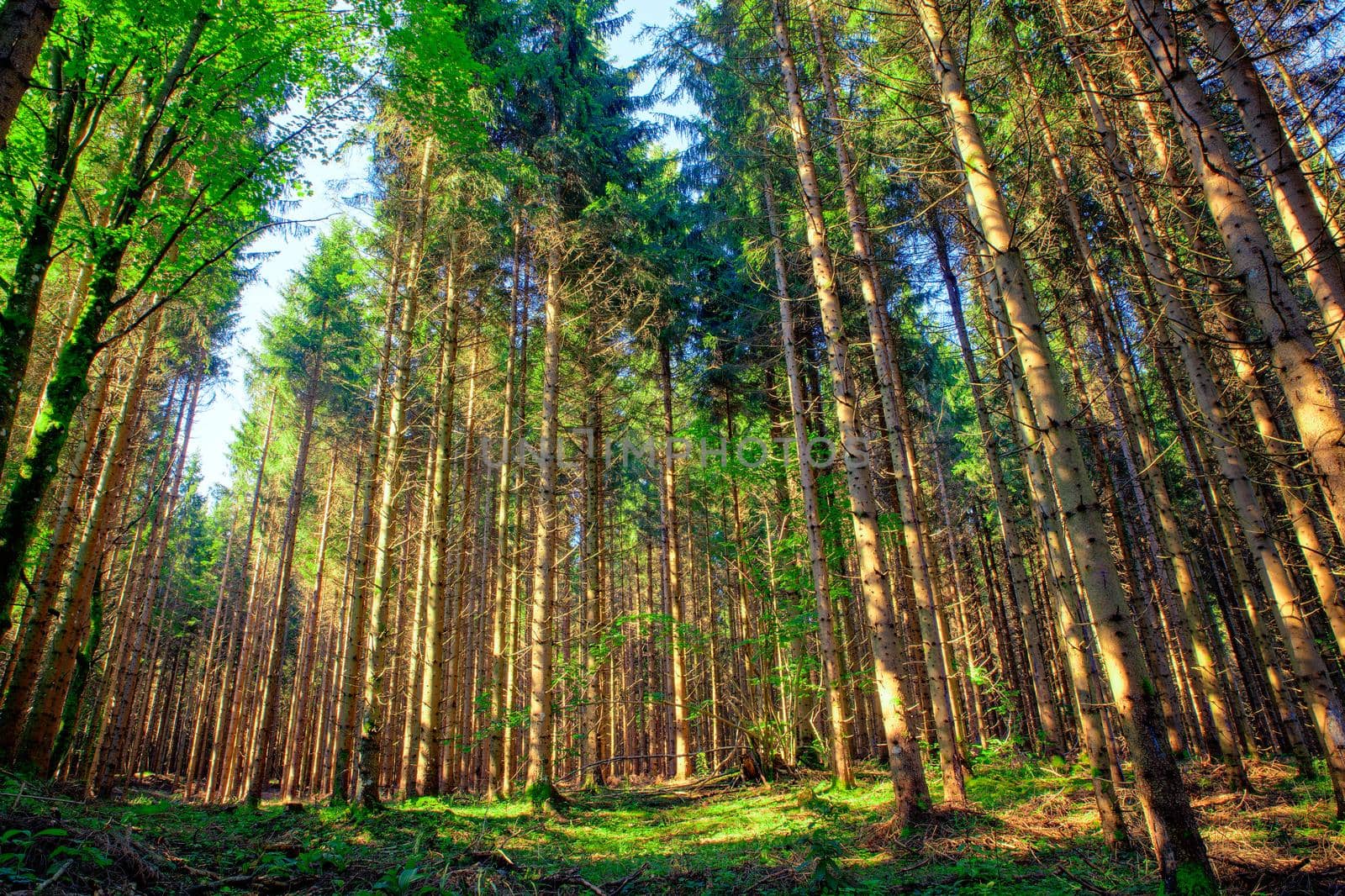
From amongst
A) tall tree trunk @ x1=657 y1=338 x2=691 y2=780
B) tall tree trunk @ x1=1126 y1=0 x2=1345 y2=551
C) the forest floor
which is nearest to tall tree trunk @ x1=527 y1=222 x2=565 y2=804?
the forest floor

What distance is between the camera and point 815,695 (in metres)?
13.6

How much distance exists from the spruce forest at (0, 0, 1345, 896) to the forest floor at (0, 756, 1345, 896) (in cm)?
8

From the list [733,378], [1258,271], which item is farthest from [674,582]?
[1258,271]

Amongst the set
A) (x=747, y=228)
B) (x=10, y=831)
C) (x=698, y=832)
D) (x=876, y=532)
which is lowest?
(x=698, y=832)

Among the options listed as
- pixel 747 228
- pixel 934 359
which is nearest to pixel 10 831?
pixel 747 228

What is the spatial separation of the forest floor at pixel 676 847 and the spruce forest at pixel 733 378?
0.08 meters

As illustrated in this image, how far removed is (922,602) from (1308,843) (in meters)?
4.54

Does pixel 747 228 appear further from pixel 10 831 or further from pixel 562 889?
pixel 10 831

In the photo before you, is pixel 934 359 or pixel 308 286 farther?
pixel 308 286

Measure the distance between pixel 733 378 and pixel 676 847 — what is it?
450 inches

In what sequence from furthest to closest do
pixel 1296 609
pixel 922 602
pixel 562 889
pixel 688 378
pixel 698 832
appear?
pixel 688 378
pixel 922 602
pixel 698 832
pixel 1296 609
pixel 562 889

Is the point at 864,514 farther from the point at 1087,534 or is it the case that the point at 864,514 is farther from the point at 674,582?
the point at 674,582

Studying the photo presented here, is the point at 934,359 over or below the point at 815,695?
over

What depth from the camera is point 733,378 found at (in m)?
16.2
